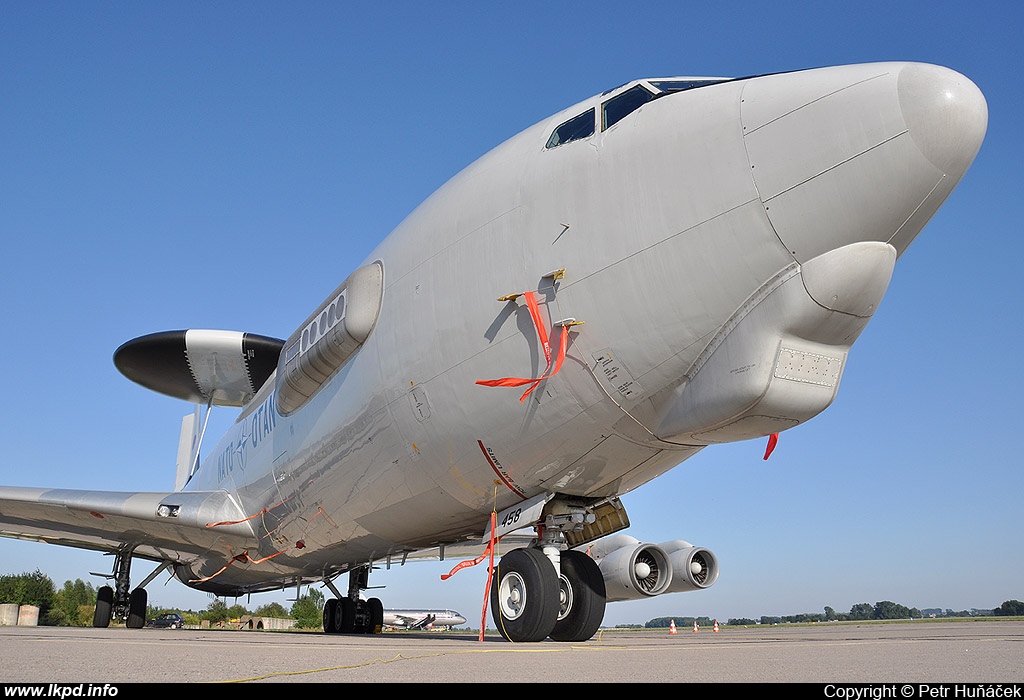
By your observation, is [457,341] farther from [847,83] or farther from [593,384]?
[847,83]

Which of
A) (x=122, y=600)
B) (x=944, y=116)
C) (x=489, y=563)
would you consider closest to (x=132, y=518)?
(x=122, y=600)

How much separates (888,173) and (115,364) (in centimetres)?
1965

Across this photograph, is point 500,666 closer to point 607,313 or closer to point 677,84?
point 607,313

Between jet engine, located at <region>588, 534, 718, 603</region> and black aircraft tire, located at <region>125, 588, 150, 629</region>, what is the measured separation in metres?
9.42

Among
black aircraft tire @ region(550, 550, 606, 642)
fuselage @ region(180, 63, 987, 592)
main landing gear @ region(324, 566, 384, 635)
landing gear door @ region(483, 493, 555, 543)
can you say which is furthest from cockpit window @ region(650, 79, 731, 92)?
main landing gear @ region(324, 566, 384, 635)

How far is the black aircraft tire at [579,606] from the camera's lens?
8.42 metres

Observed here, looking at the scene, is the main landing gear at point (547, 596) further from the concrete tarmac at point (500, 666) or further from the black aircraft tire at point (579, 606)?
the concrete tarmac at point (500, 666)

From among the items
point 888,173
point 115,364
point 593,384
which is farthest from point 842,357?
point 115,364

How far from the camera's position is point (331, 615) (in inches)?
632

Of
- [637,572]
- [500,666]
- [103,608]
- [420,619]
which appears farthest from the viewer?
[420,619]

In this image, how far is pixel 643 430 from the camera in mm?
7852

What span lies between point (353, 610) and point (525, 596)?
869 cm

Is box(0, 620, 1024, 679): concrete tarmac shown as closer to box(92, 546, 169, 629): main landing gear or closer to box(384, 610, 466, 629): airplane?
box(92, 546, 169, 629): main landing gear

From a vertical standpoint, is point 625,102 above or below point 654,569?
above
